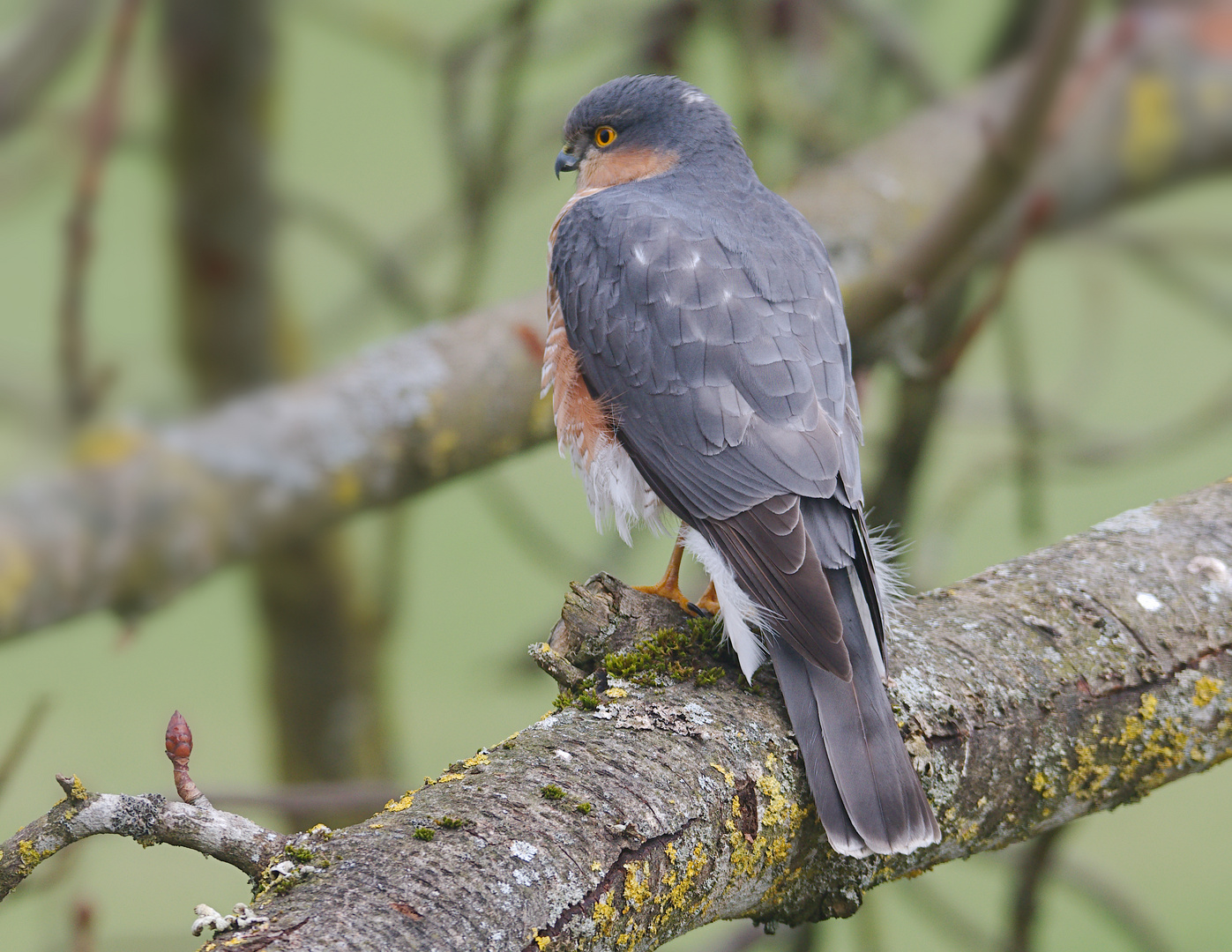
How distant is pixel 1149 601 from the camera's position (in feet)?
6.81

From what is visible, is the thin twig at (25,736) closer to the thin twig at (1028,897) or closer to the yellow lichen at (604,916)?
the yellow lichen at (604,916)

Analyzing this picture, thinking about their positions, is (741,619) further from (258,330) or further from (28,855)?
(258,330)

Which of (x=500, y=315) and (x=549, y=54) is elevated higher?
(x=549, y=54)

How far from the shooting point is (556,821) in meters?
1.40

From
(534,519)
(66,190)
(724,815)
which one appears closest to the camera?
(724,815)

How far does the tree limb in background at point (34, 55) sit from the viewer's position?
3.41 m

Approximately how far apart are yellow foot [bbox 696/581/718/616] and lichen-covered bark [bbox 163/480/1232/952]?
18 centimetres

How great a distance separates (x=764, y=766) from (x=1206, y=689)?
0.88 metres

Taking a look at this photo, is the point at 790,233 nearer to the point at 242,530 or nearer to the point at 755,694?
the point at 755,694

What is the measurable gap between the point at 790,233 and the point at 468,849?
5.56ft

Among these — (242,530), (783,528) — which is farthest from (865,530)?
(242,530)

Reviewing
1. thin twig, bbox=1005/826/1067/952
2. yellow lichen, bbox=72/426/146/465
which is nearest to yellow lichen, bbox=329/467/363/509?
yellow lichen, bbox=72/426/146/465

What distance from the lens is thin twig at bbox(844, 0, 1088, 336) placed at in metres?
2.89

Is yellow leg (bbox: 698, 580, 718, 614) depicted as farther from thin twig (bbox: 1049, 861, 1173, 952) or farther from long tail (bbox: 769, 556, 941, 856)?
thin twig (bbox: 1049, 861, 1173, 952)
